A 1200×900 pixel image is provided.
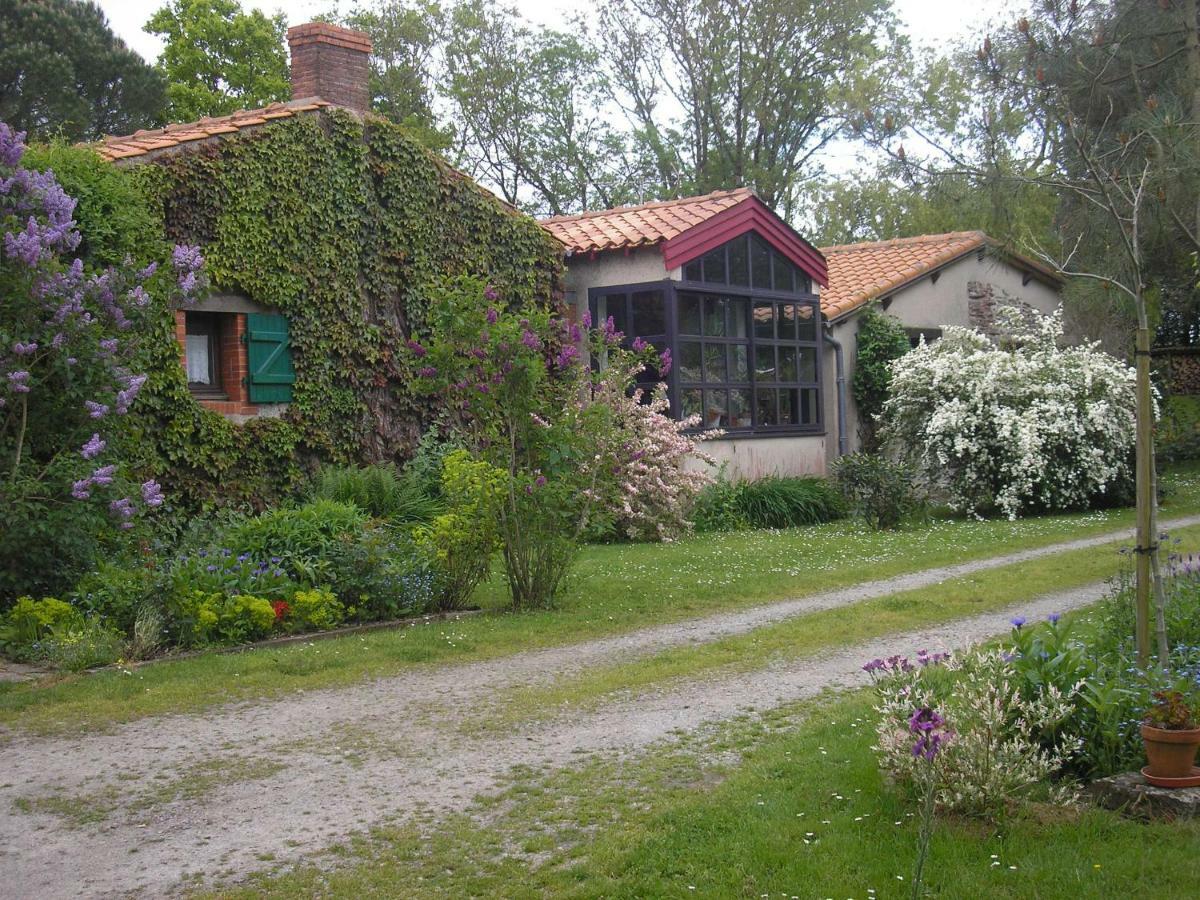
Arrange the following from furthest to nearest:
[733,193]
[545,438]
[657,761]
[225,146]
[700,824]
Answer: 1. [733,193]
2. [225,146]
3. [545,438]
4. [657,761]
5. [700,824]

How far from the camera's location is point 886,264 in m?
23.0

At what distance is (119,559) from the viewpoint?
9.58 meters

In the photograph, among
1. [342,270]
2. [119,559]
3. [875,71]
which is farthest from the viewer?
[875,71]

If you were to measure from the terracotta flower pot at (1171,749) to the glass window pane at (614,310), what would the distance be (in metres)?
13.4

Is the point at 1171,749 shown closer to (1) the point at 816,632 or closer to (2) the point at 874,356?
(1) the point at 816,632

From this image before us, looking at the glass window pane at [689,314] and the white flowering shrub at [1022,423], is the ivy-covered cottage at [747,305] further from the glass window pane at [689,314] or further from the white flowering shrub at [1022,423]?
the white flowering shrub at [1022,423]

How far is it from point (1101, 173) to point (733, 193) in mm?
12921

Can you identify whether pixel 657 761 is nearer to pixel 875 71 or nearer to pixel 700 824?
pixel 700 824

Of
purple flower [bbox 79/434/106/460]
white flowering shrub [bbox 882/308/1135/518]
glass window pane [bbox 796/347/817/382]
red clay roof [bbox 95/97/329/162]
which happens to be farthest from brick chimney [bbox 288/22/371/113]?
white flowering shrub [bbox 882/308/1135/518]

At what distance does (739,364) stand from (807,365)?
79.7 inches

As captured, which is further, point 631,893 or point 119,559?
point 119,559

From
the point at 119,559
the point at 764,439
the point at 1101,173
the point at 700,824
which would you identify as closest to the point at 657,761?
the point at 700,824

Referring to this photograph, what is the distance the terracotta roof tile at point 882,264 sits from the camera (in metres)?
21.1

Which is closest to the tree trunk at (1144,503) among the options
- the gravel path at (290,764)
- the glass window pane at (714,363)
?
A: the gravel path at (290,764)
